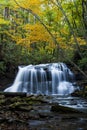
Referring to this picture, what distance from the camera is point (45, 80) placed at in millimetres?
21219

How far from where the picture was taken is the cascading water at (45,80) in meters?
20.0

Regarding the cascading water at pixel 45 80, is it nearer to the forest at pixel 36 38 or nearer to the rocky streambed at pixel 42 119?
the forest at pixel 36 38

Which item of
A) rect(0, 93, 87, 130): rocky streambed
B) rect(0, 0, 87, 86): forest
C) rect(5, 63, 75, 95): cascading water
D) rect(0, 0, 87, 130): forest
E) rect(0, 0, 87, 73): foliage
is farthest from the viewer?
rect(5, 63, 75, 95): cascading water

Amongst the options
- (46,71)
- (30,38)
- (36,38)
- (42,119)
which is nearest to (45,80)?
(46,71)

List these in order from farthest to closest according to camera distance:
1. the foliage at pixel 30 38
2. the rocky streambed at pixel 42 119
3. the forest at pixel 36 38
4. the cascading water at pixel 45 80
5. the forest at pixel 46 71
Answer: the cascading water at pixel 45 80 → the foliage at pixel 30 38 → the forest at pixel 36 38 → the forest at pixel 46 71 → the rocky streambed at pixel 42 119

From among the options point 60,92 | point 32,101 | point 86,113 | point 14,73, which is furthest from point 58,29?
point 86,113

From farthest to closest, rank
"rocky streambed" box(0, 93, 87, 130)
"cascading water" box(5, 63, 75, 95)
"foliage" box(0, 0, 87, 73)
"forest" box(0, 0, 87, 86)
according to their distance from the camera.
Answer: "cascading water" box(5, 63, 75, 95) < "foliage" box(0, 0, 87, 73) < "forest" box(0, 0, 87, 86) < "rocky streambed" box(0, 93, 87, 130)

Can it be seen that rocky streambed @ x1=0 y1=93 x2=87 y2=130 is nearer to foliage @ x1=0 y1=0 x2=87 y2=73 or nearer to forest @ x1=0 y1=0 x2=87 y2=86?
forest @ x1=0 y1=0 x2=87 y2=86

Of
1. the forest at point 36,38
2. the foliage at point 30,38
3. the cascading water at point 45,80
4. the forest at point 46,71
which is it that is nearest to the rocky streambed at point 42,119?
the forest at point 46,71

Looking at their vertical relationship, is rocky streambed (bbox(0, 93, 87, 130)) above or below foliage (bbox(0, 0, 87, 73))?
below

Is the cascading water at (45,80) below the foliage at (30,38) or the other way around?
below

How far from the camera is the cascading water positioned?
65.6ft

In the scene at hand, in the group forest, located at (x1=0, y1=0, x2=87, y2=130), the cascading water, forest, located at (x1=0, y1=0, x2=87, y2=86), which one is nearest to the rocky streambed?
forest, located at (x1=0, y1=0, x2=87, y2=130)

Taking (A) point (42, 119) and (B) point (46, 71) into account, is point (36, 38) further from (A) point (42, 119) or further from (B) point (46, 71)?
(A) point (42, 119)
